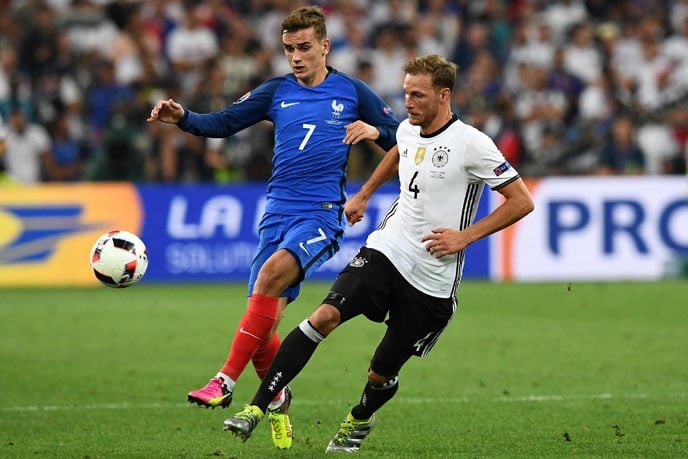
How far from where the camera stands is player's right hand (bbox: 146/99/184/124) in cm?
786

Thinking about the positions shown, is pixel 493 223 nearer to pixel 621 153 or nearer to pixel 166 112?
pixel 166 112

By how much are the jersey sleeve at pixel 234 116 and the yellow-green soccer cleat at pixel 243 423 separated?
6.48ft

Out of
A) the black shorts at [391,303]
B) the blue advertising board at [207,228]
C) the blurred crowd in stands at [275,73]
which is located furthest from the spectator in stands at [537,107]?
the black shorts at [391,303]

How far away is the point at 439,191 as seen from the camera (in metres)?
7.43

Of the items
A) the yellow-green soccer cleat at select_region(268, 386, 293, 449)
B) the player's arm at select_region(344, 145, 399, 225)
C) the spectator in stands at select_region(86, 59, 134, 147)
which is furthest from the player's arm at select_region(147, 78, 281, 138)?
the spectator in stands at select_region(86, 59, 134, 147)

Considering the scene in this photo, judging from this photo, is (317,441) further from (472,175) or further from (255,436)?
(472,175)

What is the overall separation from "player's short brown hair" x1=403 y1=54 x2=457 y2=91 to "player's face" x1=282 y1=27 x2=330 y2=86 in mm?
946

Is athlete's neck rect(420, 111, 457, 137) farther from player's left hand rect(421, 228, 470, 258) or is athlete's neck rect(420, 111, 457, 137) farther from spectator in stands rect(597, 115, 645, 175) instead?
spectator in stands rect(597, 115, 645, 175)

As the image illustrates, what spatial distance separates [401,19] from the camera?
22516 mm

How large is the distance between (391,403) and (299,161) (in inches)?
101

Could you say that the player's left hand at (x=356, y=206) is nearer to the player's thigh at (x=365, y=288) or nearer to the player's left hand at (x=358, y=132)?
the player's left hand at (x=358, y=132)

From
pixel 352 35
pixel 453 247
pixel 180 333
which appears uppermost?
pixel 352 35

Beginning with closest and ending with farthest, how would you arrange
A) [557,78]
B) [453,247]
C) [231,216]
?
[453,247] → [231,216] → [557,78]

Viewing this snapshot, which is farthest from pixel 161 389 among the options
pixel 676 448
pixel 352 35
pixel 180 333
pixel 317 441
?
pixel 352 35
